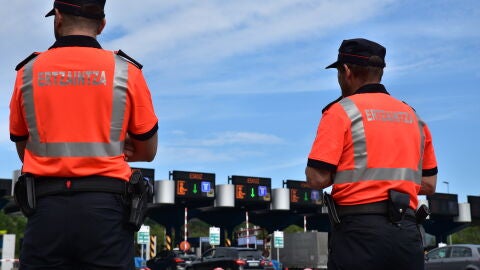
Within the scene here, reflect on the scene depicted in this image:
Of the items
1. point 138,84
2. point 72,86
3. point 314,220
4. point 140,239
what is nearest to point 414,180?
point 138,84

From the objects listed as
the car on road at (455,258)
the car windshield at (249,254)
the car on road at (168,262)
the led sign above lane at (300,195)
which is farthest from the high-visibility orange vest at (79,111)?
the led sign above lane at (300,195)

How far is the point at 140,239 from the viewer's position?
101 ft

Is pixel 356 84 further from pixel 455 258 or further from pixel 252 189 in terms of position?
pixel 252 189

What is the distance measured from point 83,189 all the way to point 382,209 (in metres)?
1.51

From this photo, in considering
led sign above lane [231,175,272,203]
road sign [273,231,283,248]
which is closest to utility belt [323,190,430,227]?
road sign [273,231,283,248]

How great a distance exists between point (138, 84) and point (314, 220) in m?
55.1

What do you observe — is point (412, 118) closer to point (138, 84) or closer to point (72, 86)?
point (138, 84)

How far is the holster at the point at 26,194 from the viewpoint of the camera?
2.93 metres

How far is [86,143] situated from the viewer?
2.99 m

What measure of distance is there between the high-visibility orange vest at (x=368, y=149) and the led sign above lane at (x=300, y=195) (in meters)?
40.8

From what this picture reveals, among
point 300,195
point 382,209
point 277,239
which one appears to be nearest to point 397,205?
point 382,209

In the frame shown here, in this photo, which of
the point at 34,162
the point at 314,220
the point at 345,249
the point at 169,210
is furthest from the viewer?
the point at 314,220

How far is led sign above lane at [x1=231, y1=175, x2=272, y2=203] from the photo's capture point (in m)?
42.0

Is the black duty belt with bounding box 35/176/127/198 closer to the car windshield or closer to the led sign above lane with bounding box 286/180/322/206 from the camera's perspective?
the car windshield
